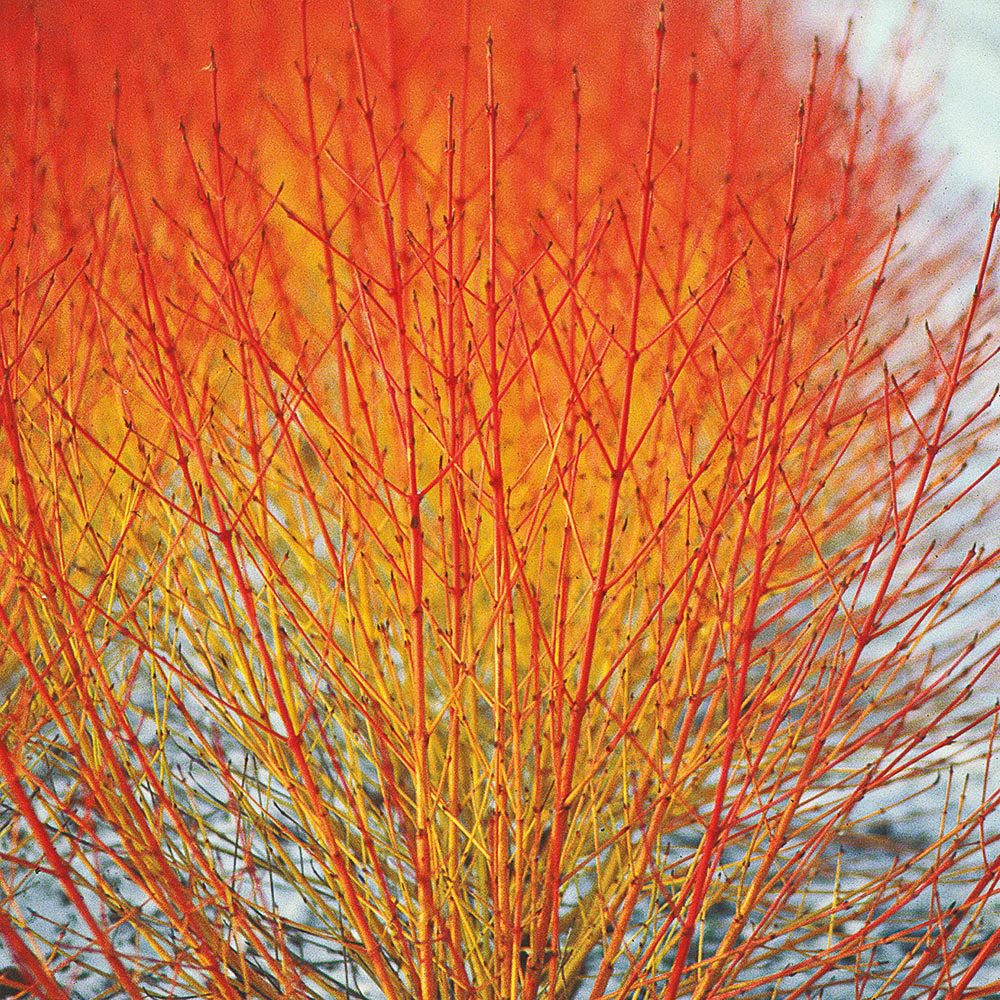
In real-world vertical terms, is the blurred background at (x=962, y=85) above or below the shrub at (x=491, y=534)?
above

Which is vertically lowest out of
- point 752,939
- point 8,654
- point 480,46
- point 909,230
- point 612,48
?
point 752,939

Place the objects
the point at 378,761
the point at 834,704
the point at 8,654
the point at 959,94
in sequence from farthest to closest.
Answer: the point at 959,94
the point at 8,654
the point at 378,761
the point at 834,704

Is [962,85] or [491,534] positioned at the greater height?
[962,85]

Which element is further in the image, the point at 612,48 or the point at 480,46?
the point at 480,46

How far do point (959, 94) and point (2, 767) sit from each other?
2.54m

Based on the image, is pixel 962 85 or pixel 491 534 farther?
pixel 962 85

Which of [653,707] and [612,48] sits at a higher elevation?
[612,48]

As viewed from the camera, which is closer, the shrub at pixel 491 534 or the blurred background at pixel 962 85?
the shrub at pixel 491 534

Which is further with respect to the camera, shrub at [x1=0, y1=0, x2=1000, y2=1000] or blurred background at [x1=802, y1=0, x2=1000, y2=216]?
blurred background at [x1=802, y1=0, x2=1000, y2=216]

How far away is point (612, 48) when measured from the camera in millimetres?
2965

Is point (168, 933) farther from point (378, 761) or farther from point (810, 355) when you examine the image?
point (810, 355)

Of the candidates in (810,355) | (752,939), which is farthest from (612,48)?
(752,939)

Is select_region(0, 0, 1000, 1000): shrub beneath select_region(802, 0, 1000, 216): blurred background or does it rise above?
beneath

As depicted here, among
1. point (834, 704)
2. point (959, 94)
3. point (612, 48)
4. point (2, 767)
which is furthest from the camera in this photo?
point (612, 48)
